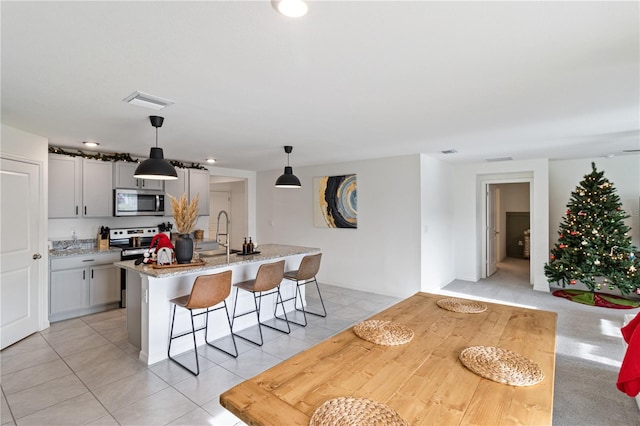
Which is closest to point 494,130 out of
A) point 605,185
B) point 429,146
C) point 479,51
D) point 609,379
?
point 429,146

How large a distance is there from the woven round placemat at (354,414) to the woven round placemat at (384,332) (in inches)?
21.2

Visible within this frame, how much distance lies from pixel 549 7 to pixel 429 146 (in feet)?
10.3

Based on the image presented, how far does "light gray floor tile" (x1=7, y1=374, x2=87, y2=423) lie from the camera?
→ 230cm

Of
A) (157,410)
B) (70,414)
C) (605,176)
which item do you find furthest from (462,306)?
(605,176)

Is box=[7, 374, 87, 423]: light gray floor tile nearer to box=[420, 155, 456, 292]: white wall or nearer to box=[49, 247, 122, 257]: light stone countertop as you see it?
box=[49, 247, 122, 257]: light stone countertop

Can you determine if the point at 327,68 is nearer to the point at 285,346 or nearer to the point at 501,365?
the point at 501,365

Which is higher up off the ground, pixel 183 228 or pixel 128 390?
pixel 183 228

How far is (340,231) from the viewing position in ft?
19.7

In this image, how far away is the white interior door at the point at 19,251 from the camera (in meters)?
3.29

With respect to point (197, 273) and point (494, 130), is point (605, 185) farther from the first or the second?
point (197, 273)

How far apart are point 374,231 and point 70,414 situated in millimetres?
4453

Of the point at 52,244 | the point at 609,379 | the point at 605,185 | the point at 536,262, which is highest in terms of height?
the point at 605,185

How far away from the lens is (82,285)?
424 cm

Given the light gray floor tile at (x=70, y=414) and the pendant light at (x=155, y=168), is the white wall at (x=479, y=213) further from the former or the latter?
the light gray floor tile at (x=70, y=414)
